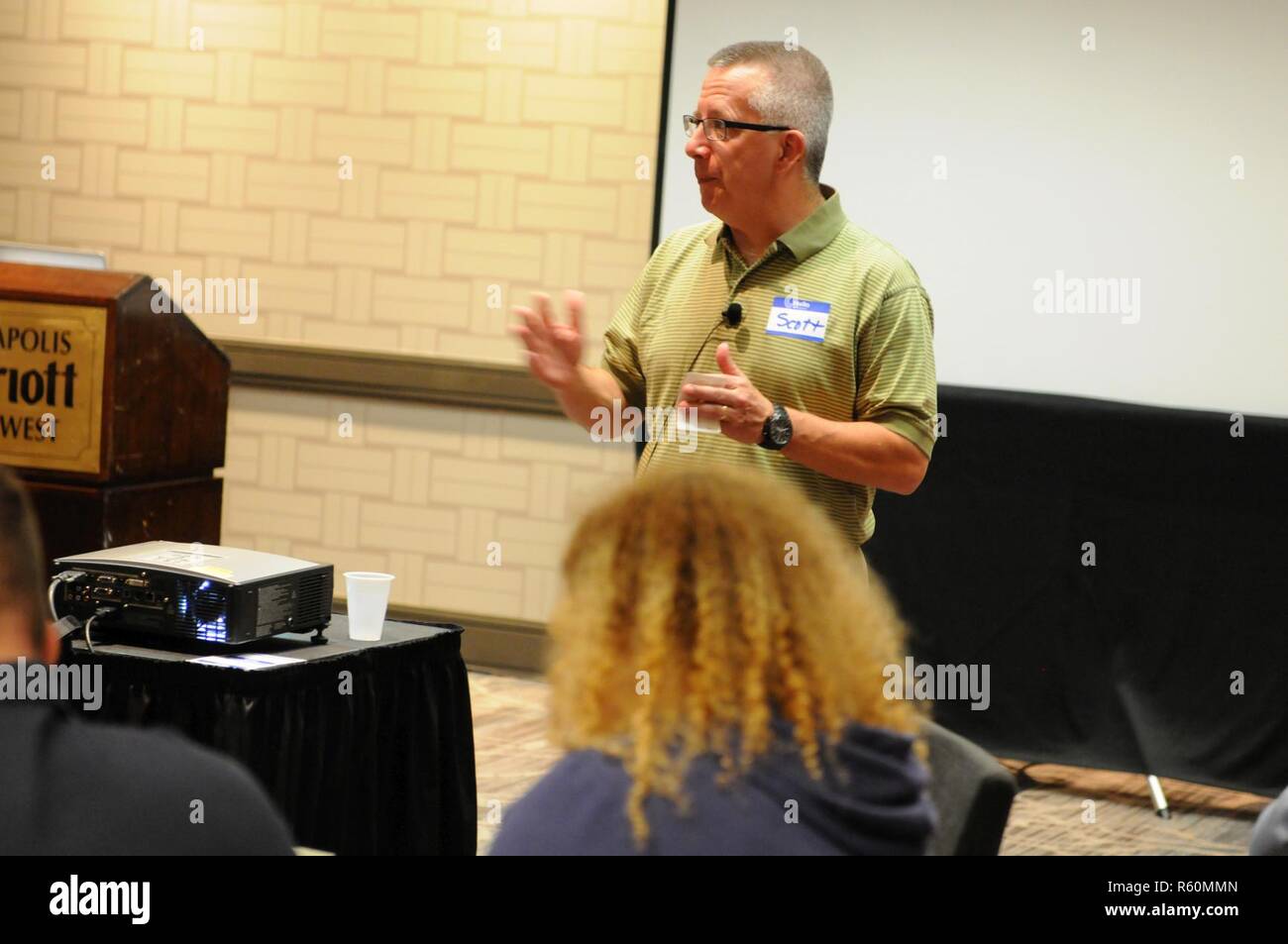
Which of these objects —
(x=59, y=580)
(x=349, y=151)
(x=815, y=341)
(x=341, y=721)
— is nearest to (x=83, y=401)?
(x=59, y=580)

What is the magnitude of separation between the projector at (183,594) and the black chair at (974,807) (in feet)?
4.47

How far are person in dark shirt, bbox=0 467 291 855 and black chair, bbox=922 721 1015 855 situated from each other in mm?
748

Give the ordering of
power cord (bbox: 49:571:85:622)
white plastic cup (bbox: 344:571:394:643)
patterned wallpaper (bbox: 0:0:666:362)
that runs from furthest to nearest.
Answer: patterned wallpaper (bbox: 0:0:666:362), white plastic cup (bbox: 344:571:394:643), power cord (bbox: 49:571:85:622)

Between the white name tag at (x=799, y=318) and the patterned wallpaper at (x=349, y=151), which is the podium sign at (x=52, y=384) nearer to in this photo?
the white name tag at (x=799, y=318)

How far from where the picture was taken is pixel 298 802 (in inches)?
106

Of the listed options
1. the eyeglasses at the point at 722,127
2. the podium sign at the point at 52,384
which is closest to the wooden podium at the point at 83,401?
the podium sign at the point at 52,384

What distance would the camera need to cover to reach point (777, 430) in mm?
2506

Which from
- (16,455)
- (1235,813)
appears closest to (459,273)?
(16,455)

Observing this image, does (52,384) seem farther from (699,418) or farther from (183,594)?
(699,418)

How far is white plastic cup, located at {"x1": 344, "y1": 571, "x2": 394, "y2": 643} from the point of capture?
114 inches

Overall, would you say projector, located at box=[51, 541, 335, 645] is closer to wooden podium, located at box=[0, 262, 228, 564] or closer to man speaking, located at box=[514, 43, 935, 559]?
man speaking, located at box=[514, 43, 935, 559]

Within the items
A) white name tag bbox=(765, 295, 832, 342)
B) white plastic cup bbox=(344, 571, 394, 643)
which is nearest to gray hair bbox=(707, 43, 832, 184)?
white name tag bbox=(765, 295, 832, 342)

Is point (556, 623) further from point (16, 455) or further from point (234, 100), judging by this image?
point (234, 100)
